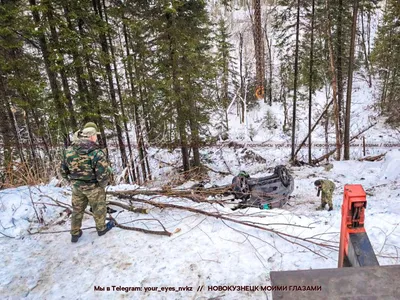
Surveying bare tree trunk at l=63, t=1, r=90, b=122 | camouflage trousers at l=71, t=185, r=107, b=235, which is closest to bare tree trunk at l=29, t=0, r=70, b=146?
bare tree trunk at l=63, t=1, r=90, b=122

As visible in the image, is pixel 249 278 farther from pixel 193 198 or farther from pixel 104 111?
pixel 104 111

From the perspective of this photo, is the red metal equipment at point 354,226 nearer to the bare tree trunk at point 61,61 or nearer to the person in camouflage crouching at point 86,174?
the person in camouflage crouching at point 86,174

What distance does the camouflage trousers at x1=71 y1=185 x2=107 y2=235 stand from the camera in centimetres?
392

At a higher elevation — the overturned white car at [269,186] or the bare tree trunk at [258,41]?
the bare tree trunk at [258,41]

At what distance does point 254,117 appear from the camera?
3438cm

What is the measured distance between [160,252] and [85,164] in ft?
5.44

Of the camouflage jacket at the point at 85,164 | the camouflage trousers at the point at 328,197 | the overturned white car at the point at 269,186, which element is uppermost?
the camouflage jacket at the point at 85,164

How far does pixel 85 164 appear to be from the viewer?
379cm

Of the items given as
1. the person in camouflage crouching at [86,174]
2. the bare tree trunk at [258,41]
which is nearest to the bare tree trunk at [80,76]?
the person in camouflage crouching at [86,174]

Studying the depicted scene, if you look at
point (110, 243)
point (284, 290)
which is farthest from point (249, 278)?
point (110, 243)

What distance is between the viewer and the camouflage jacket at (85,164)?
3.78 metres

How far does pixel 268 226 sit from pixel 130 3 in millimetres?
12611

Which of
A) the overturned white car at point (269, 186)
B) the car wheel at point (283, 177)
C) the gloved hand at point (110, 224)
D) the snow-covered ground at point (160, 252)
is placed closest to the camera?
the snow-covered ground at point (160, 252)

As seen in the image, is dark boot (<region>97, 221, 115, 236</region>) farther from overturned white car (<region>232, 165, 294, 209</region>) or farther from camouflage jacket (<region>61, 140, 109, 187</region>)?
overturned white car (<region>232, 165, 294, 209</region>)
